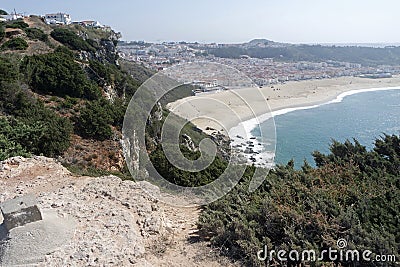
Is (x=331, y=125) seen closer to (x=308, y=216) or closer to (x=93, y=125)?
(x=93, y=125)

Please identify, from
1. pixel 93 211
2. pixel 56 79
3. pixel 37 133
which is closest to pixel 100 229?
pixel 93 211

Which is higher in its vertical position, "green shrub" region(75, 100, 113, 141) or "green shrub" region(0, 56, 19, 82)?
"green shrub" region(0, 56, 19, 82)

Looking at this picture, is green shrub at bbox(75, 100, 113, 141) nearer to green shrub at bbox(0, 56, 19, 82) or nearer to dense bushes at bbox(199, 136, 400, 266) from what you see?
green shrub at bbox(0, 56, 19, 82)

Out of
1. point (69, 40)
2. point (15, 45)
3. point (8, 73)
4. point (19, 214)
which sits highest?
point (69, 40)

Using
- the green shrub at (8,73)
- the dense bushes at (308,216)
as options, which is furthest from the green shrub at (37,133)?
the dense bushes at (308,216)

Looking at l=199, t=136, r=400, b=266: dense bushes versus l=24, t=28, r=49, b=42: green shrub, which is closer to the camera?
l=199, t=136, r=400, b=266: dense bushes

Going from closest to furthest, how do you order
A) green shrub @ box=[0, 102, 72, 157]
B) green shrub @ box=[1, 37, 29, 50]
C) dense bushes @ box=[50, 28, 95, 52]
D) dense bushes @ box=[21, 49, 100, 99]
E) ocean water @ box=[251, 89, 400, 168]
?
green shrub @ box=[0, 102, 72, 157] < dense bushes @ box=[21, 49, 100, 99] < green shrub @ box=[1, 37, 29, 50] < dense bushes @ box=[50, 28, 95, 52] < ocean water @ box=[251, 89, 400, 168]

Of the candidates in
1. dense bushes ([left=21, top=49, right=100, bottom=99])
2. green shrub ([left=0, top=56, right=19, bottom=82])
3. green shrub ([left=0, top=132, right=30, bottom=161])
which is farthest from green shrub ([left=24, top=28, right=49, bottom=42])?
green shrub ([left=0, top=132, right=30, bottom=161])

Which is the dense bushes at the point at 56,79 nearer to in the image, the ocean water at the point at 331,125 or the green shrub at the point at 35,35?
the green shrub at the point at 35,35
